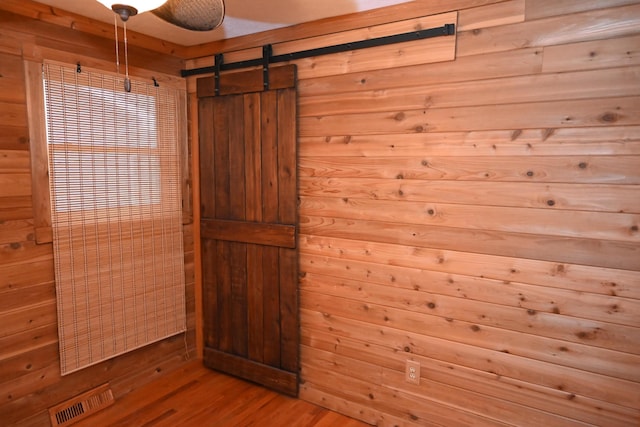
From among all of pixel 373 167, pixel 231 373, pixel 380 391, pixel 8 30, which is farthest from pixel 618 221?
pixel 8 30

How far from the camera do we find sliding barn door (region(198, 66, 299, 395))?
2.54 m

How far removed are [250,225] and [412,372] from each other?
132 centimetres

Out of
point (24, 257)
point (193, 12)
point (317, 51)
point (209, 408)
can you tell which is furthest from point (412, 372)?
point (24, 257)

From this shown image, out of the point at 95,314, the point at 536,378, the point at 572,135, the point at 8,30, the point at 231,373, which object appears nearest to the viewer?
the point at 572,135

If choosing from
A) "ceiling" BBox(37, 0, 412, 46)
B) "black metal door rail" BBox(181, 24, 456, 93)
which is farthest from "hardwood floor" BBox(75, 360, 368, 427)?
"ceiling" BBox(37, 0, 412, 46)

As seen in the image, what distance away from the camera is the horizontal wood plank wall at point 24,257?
209 centimetres

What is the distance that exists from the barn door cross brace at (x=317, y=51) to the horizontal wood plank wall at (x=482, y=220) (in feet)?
0.19

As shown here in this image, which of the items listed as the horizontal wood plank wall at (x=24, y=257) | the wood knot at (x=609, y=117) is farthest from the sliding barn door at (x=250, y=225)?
the wood knot at (x=609, y=117)

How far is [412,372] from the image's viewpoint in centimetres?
223

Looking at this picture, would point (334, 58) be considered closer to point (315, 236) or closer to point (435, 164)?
point (435, 164)

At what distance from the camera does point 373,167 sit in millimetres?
2256

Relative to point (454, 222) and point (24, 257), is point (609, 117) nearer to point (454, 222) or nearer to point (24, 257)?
point (454, 222)

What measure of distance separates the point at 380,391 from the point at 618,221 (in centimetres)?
148

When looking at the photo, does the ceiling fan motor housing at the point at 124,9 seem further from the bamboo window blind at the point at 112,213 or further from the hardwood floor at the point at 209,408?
the hardwood floor at the point at 209,408
